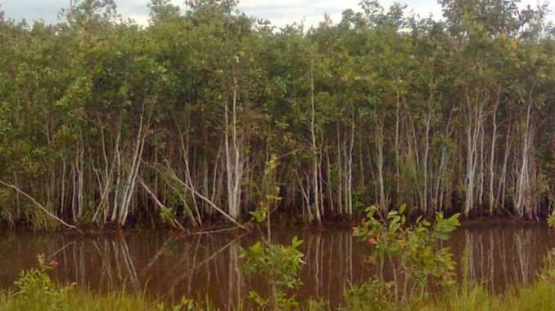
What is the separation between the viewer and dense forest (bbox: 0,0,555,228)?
12625 mm

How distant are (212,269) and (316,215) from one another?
391cm

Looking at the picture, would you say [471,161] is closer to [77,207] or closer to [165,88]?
[165,88]

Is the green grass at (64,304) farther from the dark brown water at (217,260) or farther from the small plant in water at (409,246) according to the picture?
the dark brown water at (217,260)

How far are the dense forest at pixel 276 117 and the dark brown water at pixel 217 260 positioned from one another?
802 millimetres

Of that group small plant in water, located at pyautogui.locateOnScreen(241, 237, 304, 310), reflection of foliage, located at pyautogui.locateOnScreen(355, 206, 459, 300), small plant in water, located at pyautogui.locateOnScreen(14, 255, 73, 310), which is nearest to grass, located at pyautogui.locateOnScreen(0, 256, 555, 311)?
small plant in water, located at pyautogui.locateOnScreen(14, 255, 73, 310)

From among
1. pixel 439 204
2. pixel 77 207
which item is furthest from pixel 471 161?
pixel 77 207

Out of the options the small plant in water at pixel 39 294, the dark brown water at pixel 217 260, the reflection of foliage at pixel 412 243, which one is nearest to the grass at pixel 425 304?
the small plant in water at pixel 39 294

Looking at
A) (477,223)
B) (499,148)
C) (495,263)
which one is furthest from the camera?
(499,148)

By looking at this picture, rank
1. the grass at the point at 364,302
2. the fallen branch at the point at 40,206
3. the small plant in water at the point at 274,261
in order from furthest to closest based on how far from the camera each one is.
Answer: the fallen branch at the point at 40,206
the grass at the point at 364,302
the small plant in water at the point at 274,261

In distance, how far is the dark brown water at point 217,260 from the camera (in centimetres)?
880

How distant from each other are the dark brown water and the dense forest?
802 mm

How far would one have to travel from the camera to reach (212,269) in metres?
10.1

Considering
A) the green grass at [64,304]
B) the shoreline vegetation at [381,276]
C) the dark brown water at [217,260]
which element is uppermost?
the shoreline vegetation at [381,276]

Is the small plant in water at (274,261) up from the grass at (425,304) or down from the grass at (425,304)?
→ up
